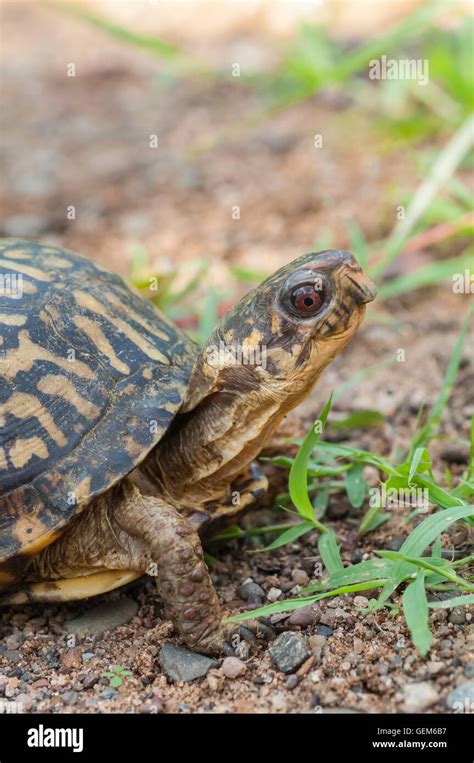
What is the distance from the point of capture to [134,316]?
316 centimetres

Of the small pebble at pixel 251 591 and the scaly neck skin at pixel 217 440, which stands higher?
the scaly neck skin at pixel 217 440

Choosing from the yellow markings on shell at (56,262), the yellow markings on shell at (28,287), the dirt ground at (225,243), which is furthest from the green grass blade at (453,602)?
the yellow markings on shell at (56,262)

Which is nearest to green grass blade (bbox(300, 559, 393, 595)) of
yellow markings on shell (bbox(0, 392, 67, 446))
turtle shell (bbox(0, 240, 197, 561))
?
turtle shell (bbox(0, 240, 197, 561))

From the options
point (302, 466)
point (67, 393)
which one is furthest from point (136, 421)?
point (302, 466)

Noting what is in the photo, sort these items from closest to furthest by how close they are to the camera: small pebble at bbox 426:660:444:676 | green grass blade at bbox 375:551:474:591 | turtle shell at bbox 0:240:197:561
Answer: small pebble at bbox 426:660:444:676
green grass blade at bbox 375:551:474:591
turtle shell at bbox 0:240:197:561

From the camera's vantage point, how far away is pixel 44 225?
5.88 m

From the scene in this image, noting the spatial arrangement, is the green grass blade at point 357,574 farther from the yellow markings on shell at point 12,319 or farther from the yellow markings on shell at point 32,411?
the yellow markings on shell at point 12,319

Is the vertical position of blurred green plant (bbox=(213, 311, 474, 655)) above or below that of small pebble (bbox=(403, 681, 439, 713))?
above

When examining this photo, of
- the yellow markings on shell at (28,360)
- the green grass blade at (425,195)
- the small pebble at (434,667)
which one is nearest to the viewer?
the small pebble at (434,667)

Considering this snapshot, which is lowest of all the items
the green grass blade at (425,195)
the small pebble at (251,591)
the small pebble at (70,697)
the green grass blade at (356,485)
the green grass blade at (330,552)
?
the small pebble at (70,697)

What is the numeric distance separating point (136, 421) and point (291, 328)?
608 millimetres

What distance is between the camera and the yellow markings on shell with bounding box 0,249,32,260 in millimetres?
3137

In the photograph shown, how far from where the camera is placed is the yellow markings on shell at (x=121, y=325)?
3.01m

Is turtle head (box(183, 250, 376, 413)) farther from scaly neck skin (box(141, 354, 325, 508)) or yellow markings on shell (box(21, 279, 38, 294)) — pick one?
yellow markings on shell (box(21, 279, 38, 294))
